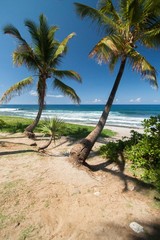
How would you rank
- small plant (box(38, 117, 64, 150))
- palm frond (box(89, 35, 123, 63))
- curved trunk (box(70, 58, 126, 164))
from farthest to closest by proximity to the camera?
small plant (box(38, 117, 64, 150)) → palm frond (box(89, 35, 123, 63)) → curved trunk (box(70, 58, 126, 164))

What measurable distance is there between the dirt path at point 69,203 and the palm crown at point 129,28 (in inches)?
157

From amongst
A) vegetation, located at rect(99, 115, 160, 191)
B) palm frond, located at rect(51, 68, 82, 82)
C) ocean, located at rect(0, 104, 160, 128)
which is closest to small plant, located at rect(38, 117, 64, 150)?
ocean, located at rect(0, 104, 160, 128)

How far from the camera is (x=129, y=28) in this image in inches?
256

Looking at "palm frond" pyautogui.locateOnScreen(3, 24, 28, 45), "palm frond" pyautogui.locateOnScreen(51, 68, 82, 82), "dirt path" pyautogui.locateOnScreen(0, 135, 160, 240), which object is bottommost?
"dirt path" pyautogui.locateOnScreen(0, 135, 160, 240)

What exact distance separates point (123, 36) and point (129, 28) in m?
0.34

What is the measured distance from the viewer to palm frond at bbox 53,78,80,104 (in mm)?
10383

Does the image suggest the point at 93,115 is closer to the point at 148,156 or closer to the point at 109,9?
the point at 109,9

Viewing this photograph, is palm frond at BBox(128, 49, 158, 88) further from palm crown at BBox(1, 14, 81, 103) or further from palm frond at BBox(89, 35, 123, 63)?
palm crown at BBox(1, 14, 81, 103)

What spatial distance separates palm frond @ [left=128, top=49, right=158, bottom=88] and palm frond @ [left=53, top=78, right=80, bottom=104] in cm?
455

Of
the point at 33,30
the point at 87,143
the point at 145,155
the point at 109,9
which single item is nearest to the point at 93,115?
the point at 33,30

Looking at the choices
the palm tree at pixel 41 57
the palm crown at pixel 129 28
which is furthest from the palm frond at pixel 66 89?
the palm crown at pixel 129 28

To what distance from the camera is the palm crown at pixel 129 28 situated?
6.06m

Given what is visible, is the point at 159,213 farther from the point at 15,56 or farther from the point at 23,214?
the point at 15,56

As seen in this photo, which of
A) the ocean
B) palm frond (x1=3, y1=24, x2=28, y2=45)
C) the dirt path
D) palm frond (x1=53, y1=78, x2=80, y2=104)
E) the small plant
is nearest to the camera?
the dirt path
